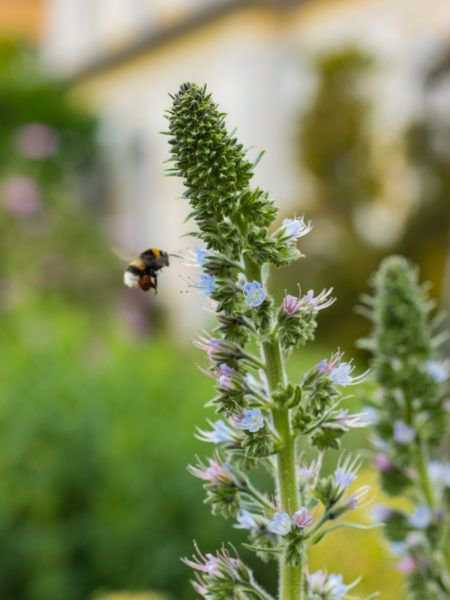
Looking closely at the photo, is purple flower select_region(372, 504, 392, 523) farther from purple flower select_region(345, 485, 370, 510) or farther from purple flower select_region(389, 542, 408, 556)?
purple flower select_region(345, 485, 370, 510)

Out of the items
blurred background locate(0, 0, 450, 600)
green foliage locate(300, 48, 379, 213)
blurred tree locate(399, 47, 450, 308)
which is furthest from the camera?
green foliage locate(300, 48, 379, 213)

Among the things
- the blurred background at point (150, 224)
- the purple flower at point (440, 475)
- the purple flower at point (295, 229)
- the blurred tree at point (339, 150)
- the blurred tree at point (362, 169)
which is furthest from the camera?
the blurred tree at point (339, 150)

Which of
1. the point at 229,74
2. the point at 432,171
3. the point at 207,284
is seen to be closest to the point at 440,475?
the point at 207,284

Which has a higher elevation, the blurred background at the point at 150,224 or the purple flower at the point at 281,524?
the blurred background at the point at 150,224

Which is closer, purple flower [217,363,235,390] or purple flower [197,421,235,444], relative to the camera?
purple flower [217,363,235,390]

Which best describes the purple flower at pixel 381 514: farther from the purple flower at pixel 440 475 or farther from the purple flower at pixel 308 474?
the purple flower at pixel 308 474

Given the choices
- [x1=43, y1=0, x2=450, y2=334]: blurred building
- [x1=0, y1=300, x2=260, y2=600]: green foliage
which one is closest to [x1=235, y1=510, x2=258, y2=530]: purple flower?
[x1=0, y1=300, x2=260, y2=600]: green foliage

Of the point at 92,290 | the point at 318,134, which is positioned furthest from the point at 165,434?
the point at 318,134

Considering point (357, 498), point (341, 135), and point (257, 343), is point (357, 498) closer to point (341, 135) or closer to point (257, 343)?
point (257, 343)

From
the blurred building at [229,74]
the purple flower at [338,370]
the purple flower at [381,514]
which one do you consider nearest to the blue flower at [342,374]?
the purple flower at [338,370]
